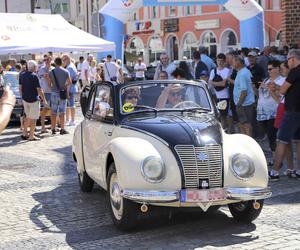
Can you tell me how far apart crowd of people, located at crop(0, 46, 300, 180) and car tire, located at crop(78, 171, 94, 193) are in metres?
2.10

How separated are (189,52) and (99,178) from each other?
4029cm

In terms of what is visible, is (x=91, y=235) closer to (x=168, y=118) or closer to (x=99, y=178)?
(x=99, y=178)

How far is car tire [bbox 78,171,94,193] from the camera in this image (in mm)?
8180

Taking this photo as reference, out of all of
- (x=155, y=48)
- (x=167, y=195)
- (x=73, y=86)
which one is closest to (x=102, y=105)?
(x=167, y=195)

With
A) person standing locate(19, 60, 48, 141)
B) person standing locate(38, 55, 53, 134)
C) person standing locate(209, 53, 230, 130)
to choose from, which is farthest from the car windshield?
person standing locate(38, 55, 53, 134)

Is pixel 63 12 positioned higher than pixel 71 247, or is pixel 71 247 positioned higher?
pixel 63 12

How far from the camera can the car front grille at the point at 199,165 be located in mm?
5984

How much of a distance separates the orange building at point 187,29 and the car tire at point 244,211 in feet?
106

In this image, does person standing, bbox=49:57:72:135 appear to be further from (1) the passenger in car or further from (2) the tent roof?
(1) the passenger in car

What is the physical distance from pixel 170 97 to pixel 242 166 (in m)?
1.46

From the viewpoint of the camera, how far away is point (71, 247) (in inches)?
228

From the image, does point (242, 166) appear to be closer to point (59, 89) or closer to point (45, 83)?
point (59, 89)

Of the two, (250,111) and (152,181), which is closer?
(152,181)

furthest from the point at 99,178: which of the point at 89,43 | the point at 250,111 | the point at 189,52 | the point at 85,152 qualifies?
the point at 189,52
